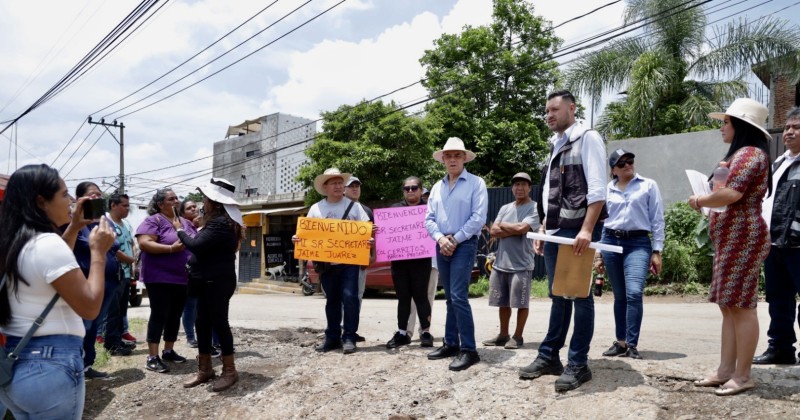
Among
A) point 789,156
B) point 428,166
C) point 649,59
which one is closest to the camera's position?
point 789,156

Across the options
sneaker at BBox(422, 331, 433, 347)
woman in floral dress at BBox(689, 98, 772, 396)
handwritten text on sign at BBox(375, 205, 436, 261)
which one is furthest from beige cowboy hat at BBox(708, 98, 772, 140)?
sneaker at BBox(422, 331, 433, 347)

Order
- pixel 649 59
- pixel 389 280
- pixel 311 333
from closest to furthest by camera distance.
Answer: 1. pixel 311 333
2. pixel 389 280
3. pixel 649 59

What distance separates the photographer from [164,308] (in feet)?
20.4

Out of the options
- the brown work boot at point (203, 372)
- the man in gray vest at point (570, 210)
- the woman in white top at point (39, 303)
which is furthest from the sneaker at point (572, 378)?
the brown work boot at point (203, 372)

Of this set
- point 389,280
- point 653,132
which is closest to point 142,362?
point 389,280

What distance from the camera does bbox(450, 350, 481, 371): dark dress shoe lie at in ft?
16.4

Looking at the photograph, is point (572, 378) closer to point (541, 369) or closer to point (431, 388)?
point (541, 369)

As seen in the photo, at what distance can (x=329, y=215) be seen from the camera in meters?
6.58

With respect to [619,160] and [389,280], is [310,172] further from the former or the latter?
[619,160]

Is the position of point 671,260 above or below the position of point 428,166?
below

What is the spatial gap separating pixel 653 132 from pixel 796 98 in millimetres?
8247

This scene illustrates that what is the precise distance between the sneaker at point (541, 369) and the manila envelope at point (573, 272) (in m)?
0.65

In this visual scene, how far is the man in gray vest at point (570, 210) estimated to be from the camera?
418cm

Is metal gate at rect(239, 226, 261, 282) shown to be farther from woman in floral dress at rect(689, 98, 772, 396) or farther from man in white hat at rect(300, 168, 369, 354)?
woman in floral dress at rect(689, 98, 772, 396)
